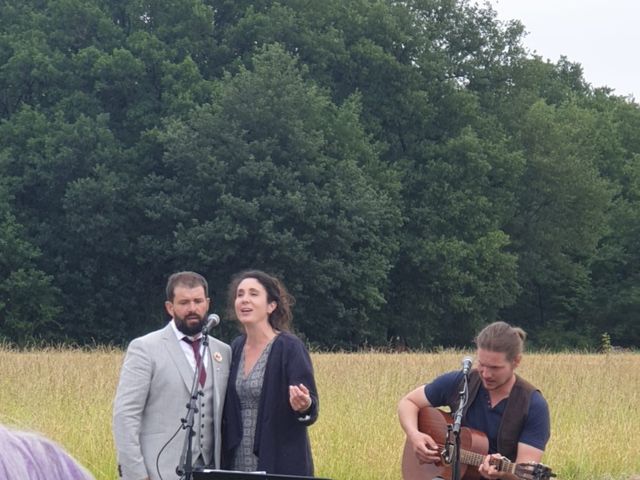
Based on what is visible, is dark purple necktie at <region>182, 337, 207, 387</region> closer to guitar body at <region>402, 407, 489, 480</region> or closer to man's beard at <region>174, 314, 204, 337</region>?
man's beard at <region>174, 314, 204, 337</region>

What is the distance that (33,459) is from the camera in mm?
1286

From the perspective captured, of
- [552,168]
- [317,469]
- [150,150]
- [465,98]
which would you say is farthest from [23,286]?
[317,469]

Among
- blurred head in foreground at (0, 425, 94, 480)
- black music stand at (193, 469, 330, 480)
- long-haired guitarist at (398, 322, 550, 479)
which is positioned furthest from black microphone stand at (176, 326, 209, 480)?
blurred head in foreground at (0, 425, 94, 480)

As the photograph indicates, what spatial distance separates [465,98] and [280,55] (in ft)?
27.8

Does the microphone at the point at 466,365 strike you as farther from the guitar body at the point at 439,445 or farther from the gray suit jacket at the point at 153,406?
the gray suit jacket at the point at 153,406

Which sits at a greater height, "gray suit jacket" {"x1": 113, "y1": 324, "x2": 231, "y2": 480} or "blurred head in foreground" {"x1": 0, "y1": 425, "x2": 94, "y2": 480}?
"blurred head in foreground" {"x1": 0, "y1": 425, "x2": 94, "y2": 480}

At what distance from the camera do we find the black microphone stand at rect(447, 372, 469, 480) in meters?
5.47

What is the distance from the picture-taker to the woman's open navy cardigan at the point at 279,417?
17.7ft

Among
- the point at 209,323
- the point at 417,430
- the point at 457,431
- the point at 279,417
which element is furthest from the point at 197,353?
the point at 417,430

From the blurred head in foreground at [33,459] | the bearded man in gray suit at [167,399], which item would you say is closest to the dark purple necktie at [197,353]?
the bearded man in gray suit at [167,399]

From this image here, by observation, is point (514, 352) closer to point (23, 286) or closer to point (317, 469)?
point (317, 469)

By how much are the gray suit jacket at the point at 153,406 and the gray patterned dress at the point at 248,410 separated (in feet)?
0.31

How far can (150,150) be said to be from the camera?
3978cm

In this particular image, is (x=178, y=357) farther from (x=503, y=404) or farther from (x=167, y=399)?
(x=503, y=404)
